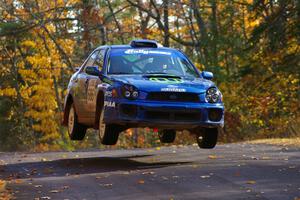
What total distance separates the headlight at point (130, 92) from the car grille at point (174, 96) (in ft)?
0.72

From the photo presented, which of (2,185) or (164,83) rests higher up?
(164,83)

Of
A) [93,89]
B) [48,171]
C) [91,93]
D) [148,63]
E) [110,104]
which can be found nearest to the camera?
[110,104]

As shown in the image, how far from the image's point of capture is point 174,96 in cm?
1232

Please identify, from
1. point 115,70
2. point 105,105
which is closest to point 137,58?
point 115,70

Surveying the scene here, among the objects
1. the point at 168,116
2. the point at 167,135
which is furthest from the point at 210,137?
the point at 167,135

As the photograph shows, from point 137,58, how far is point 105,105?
151cm

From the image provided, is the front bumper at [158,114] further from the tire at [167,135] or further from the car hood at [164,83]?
the tire at [167,135]

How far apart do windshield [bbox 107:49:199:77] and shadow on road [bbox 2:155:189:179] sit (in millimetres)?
1708

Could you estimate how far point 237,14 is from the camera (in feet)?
128

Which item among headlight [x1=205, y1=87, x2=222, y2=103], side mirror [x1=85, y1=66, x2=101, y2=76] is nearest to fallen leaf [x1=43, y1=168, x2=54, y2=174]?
side mirror [x1=85, y1=66, x2=101, y2=76]

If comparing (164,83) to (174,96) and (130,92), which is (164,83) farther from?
(130,92)

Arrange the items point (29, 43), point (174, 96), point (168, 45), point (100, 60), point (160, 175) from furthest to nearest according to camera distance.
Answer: point (29, 43) → point (168, 45) → point (100, 60) → point (174, 96) → point (160, 175)

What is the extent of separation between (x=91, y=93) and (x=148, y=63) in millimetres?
1229

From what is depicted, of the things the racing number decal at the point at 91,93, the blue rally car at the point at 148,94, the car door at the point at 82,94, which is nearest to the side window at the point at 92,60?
the car door at the point at 82,94
